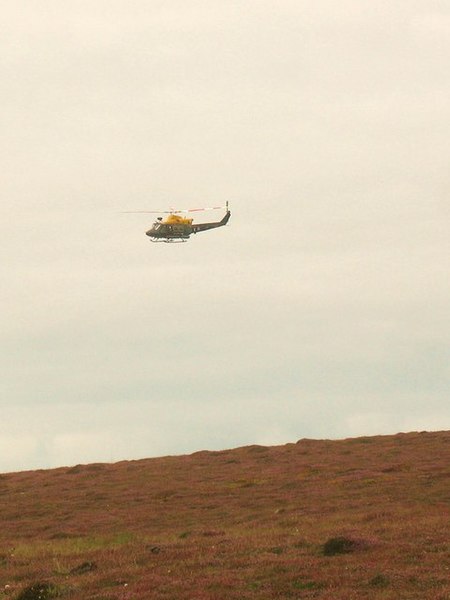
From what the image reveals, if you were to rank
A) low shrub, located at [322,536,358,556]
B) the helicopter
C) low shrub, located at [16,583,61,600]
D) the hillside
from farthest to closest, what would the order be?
the helicopter → low shrub, located at [322,536,358,556] → low shrub, located at [16,583,61,600] → the hillside

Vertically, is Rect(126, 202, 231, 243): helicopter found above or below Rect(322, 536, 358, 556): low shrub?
above

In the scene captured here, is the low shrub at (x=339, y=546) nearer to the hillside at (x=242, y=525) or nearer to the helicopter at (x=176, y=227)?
the hillside at (x=242, y=525)

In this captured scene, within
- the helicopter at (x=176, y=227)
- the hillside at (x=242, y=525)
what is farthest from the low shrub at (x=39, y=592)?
the helicopter at (x=176, y=227)

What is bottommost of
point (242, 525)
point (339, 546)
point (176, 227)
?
point (339, 546)

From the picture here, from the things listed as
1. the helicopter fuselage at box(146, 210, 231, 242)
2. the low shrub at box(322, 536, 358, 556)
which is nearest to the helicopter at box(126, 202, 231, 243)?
the helicopter fuselage at box(146, 210, 231, 242)

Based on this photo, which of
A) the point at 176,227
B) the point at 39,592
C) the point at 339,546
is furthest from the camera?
the point at 176,227

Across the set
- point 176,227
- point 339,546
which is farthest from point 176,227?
point 339,546

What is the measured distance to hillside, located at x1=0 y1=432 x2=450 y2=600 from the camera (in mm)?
32312

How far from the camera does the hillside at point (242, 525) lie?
32.3m

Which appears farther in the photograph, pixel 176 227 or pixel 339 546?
pixel 176 227

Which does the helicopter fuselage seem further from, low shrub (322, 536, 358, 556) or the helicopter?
low shrub (322, 536, 358, 556)

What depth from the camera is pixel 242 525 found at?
4678 centimetres

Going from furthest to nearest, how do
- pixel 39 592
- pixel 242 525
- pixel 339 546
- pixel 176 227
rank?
pixel 176 227 → pixel 242 525 → pixel 339 546 → pixel 39 592

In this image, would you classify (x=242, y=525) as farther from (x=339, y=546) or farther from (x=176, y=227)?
(x=176, y=227)
